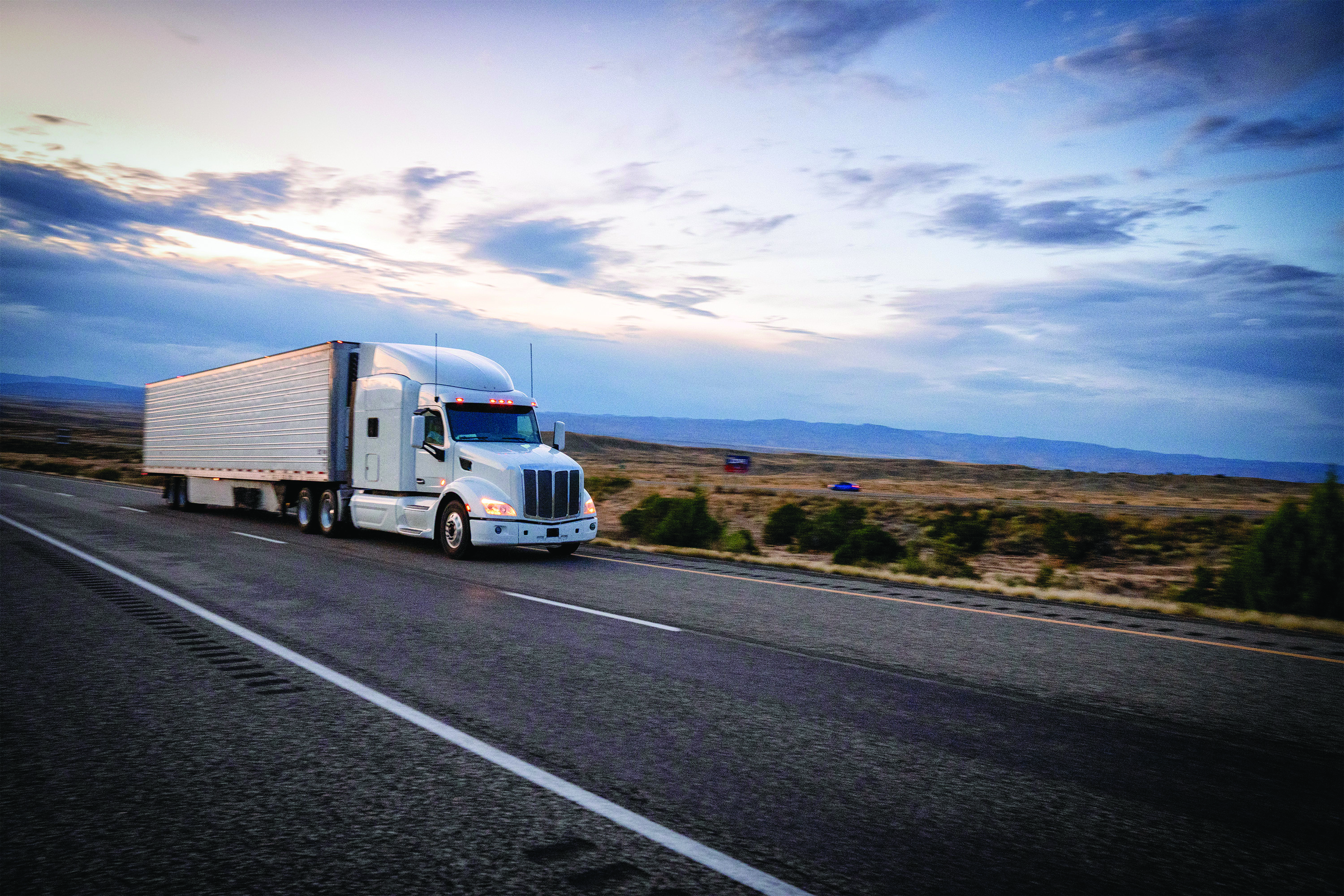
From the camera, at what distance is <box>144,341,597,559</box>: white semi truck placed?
46.3ft

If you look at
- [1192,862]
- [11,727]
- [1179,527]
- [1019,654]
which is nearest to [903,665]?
[1019,654]

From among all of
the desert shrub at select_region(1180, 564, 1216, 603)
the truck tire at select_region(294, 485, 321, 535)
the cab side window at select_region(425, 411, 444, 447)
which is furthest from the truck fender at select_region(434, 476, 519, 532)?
the desert shrub at select_region(1180, 564, 1216, 603)

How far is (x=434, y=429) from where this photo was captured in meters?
15.2

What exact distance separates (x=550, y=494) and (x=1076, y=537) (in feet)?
61.8

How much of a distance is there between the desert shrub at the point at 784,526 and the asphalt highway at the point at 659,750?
17639 mm

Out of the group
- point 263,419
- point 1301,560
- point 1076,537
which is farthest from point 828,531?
point 263,419

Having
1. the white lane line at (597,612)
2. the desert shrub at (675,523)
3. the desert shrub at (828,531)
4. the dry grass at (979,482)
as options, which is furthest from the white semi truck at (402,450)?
the dry grass at (979,482)

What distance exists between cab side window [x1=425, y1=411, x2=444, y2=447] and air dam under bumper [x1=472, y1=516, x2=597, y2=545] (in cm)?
193

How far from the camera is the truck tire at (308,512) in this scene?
732 inches

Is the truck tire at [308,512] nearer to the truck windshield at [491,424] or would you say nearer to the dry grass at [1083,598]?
the truck windshield at [491,424]

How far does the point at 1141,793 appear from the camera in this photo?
4082 mm

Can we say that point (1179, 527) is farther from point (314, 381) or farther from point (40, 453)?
point (40, 453)

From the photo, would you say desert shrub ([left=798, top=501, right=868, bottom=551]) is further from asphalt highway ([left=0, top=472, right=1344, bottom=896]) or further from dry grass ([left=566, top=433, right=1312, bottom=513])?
dry grass ([left=566, top=433, right=1312, bottom=513])

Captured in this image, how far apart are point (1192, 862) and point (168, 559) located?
45.1 feet
